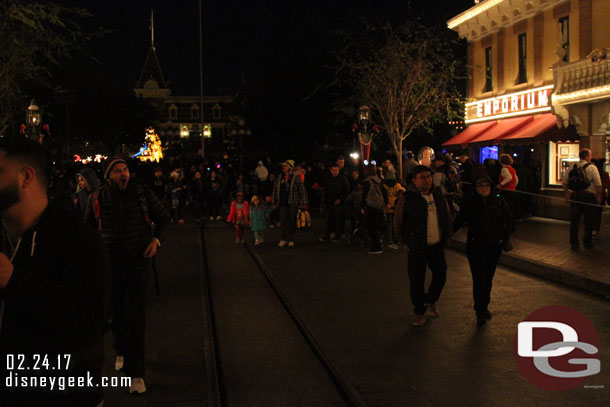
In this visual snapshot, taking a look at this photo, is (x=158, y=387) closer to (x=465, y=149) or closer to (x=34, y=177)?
(x=34, y=177)

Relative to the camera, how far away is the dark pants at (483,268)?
8125 mm

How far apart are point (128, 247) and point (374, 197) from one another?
→ 9.11m

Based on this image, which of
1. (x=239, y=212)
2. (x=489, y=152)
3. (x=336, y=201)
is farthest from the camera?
(x=489, y=152)

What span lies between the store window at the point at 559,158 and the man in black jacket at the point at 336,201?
28.5ft

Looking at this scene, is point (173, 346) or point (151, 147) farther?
point (151, 147)

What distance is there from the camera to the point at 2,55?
18031mm

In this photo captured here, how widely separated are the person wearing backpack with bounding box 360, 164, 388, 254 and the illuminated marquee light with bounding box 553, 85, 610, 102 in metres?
7.64

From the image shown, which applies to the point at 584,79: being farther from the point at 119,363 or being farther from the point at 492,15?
the point at 119,363

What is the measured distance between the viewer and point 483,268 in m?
8.16

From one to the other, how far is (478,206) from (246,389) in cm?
375

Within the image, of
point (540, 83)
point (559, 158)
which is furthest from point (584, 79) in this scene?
point (540, 83)

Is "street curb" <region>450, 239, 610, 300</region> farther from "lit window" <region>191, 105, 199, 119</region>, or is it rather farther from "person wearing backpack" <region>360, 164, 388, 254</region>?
"lit window" <region>191, 105, 199, 119</region>

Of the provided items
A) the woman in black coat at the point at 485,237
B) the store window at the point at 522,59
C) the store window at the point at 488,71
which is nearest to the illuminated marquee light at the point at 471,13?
the store window at the point at 488,71

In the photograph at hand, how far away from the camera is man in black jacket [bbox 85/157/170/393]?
5738mm
